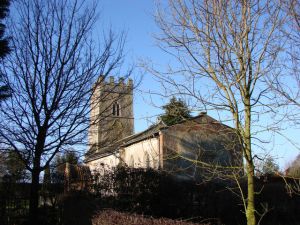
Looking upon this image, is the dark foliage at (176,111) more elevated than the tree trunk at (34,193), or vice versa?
the dark foliage at (176,111)

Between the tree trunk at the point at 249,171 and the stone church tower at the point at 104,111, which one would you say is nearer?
the tree trunk at the point at 249,171

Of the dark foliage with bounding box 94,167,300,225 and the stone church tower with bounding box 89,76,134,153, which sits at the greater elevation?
the stone church tower with bounding box 89,76,134,153

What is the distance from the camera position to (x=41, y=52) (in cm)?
1108

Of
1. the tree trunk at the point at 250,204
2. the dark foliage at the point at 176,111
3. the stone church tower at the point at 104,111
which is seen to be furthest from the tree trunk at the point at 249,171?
the stone church tower at the point at 104,111

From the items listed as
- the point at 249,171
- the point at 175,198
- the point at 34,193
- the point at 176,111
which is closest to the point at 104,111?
the point at 34,193

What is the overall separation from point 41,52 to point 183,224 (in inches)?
283

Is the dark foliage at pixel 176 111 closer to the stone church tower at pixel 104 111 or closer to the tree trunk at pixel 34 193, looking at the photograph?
the stone church tower at pixel 104 111

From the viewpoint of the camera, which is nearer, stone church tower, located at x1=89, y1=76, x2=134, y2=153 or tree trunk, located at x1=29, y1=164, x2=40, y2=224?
tree trunk, located at x1=29, y1=164, x2=40, y2=224

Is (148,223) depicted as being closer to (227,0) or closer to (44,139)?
(227,0)

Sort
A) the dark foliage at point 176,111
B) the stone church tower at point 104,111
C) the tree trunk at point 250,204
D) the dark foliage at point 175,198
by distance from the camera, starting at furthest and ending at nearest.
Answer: the dark foliage at point 175,198, the stone church tower at point 104,111, the dark foliage at point 176,111, the tree trunk at point 250,204

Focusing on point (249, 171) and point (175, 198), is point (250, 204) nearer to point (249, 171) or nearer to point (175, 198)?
point (249, 171)

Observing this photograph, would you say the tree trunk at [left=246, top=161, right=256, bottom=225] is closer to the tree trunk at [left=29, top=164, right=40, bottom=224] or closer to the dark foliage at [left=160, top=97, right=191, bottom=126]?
the dark foliage at [left=160, top=97, right=191, bottom=126]

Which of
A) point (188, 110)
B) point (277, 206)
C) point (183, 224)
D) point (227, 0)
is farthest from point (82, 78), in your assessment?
point (277, 206)

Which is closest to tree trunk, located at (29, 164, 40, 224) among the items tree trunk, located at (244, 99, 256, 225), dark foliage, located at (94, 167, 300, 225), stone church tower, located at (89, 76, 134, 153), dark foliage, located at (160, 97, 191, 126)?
stone church tower, located at (89, 76, 134, 153)
